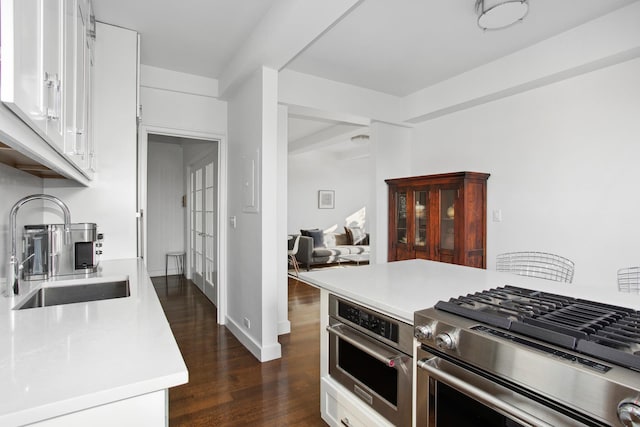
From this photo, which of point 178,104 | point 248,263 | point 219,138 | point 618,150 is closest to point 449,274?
point 248,263

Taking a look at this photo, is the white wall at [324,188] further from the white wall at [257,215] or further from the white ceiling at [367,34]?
A: the white wall at [257,215]

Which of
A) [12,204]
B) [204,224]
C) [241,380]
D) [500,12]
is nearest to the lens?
[12,204]

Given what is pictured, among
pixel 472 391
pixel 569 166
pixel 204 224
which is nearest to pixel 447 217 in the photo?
pixel 569 166

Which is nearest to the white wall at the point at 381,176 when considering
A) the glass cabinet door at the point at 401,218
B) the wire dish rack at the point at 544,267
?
the glass cabinet door at the point at 401,218

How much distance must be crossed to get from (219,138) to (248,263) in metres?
1.44

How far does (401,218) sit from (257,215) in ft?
6.31

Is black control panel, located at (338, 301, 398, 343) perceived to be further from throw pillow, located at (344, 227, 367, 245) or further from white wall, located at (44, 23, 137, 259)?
throw pillow, located at (344, 227, 367, 245)

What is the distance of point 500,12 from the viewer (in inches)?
86.3

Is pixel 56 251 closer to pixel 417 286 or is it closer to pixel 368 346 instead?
pixel 368 346

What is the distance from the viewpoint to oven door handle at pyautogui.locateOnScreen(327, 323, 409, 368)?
1308mm

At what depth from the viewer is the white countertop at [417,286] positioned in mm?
1346

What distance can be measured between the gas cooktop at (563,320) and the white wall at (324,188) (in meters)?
7.00

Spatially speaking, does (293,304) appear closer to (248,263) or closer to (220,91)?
(248,263)

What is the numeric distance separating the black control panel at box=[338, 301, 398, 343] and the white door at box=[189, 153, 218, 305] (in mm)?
2727
